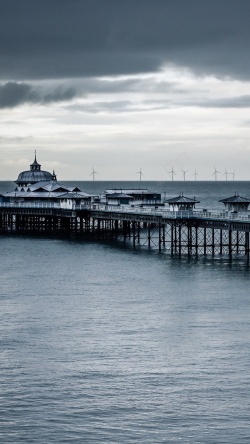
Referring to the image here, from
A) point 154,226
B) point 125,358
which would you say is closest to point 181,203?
point 125,358

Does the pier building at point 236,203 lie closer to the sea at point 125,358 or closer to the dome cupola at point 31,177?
the sea at point 125,358

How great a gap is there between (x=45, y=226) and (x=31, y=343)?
90.6 metres

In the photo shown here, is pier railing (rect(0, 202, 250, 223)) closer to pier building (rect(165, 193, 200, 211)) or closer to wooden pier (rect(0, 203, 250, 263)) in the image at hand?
wooden pier (rect(0, 203, 250, 263))

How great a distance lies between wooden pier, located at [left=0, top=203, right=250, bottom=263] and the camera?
8638cm

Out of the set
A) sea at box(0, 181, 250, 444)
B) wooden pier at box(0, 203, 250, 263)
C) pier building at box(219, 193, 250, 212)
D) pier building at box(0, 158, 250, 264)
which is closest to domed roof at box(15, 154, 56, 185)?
pier building at box(0, 158, 250, 264)

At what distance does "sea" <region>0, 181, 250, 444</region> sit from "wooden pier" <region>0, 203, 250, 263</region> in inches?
557

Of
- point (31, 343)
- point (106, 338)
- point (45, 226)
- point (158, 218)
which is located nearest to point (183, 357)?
point (106, 338)

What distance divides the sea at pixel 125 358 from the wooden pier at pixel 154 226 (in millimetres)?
14141

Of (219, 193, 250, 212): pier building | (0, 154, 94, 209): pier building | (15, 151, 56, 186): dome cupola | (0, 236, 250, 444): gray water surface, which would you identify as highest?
(15, 151, 56, 186): dome cupola

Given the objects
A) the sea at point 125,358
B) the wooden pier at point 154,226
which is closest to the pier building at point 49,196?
the wooden pier at point 154,226

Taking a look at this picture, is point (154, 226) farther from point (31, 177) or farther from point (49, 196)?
point (31, 177)

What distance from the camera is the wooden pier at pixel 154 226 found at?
86.4 meters

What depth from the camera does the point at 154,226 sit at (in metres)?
151

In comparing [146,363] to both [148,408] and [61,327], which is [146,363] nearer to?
[148,408]
